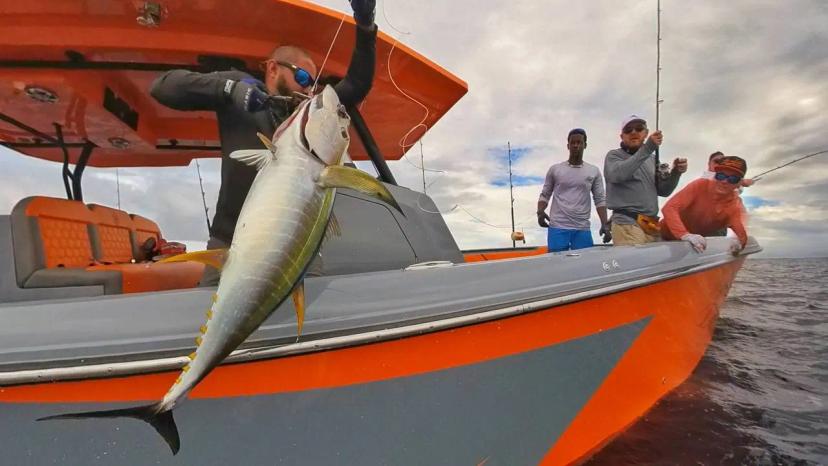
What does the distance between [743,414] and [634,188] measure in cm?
186

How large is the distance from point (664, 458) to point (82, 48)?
3798mm

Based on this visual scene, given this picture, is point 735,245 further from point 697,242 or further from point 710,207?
point 697,242

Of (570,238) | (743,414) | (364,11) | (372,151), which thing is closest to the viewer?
(364,11)

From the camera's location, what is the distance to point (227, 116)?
160 cm

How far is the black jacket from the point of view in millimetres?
1386

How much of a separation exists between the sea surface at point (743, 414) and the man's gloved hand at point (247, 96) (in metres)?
2.22

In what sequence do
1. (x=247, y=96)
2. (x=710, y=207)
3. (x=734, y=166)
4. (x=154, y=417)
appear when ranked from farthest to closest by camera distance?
(x=710, y=207) → (x=734, y=166) → (x=247, y=96) → (x=154, y=417)

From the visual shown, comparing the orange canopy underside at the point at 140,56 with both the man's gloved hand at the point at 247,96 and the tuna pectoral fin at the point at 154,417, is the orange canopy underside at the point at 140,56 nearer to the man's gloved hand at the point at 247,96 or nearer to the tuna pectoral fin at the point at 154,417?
the man's gloved hand at the point at 247,96

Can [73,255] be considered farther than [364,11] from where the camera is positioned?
Yes

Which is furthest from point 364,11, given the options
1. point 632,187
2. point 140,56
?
point 632,187

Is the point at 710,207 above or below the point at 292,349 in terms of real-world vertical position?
above

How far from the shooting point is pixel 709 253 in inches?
116

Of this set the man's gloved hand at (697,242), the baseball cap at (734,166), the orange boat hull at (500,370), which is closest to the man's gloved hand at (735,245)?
the baseball cap at (734,166)

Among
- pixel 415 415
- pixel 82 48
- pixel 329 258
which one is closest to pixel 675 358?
pixel 415 415
